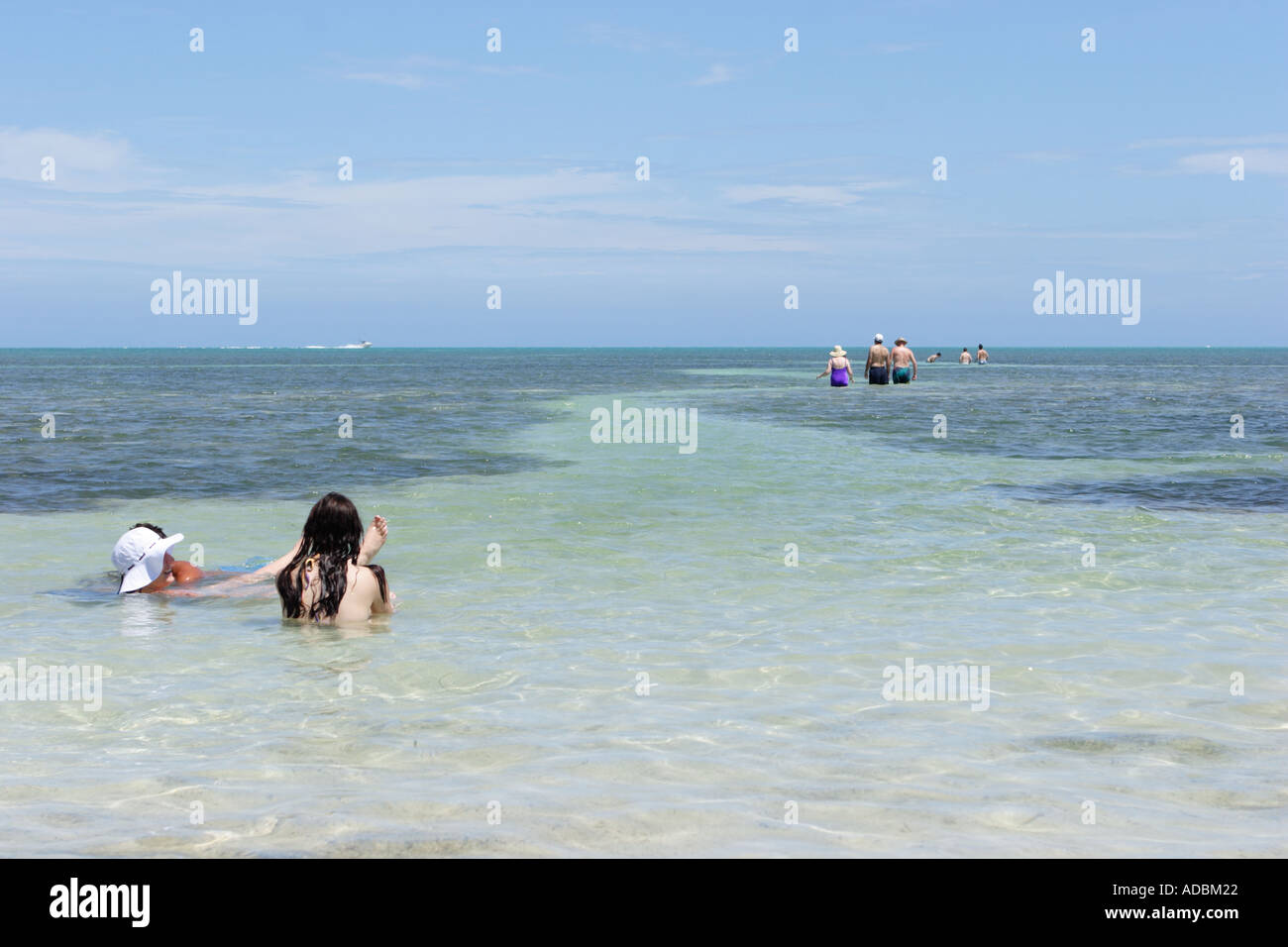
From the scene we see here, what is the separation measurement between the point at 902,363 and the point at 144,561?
44.5m

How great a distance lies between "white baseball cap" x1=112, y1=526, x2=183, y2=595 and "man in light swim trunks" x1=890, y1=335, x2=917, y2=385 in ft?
139

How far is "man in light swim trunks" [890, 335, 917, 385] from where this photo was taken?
50312mm

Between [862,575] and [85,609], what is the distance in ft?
22.8

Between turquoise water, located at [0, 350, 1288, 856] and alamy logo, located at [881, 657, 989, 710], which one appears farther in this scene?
alamy logo, located at [881, 657, 989, 710]

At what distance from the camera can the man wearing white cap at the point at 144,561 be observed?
33.6 ft

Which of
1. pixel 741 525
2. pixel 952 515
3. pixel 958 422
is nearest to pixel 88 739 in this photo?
pixel 741 525

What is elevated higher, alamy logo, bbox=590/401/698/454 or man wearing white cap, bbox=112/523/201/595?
alamy logo, bbox=590/401/698/454

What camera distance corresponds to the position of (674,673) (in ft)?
25.6

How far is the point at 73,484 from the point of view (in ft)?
61.0

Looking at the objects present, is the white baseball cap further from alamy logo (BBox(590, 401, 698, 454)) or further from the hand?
alamy logo (BBox(590, 401, 698, 454))

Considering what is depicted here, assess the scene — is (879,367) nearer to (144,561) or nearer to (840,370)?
(840,370)
